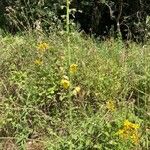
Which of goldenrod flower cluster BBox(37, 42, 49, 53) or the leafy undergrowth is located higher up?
goldenrod flower cluster BBox(37, 42, 49, 53)

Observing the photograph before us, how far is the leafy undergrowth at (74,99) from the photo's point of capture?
11.5ft

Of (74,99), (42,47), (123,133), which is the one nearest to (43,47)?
(42,47)

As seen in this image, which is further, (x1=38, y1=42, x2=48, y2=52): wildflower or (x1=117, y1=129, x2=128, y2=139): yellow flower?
(x1=38, y1=42, x2=48, y2=52): wildflower

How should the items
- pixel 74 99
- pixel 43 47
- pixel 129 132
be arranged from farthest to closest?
1. pixel 43 47
2. pixel 74 99
3. pixel 129 132

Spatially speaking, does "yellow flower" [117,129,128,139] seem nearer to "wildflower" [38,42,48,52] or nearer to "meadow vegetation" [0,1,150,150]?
"meadow vegetation" [0,1,150,150]

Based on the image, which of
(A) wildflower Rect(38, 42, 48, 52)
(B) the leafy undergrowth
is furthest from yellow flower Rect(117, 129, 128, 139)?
(A) wildflower Rect(38, 42, 48, 52)

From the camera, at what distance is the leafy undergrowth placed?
138 inches

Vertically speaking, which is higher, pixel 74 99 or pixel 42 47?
pixel 42 47

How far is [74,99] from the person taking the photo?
4.09 metres

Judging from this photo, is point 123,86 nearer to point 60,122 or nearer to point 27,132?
point 60,122

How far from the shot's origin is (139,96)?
13.5ft

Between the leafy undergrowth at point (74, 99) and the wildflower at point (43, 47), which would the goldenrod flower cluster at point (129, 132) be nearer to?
the leafy undergrowth at point (74, 99)

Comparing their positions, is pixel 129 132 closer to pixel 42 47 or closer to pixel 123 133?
pixel 123 133

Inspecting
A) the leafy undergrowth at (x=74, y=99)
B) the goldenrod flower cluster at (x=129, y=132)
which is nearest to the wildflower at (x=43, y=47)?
the leafy undergrowth at (x=74, y=99)
